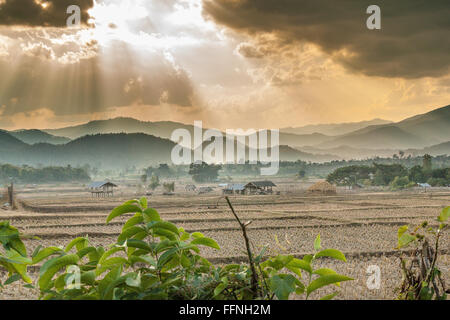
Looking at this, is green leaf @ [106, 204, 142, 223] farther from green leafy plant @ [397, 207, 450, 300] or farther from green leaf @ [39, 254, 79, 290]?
green leafy plant @ [397, 207, 450, 300]

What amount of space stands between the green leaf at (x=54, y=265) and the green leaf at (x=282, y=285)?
0.37 m

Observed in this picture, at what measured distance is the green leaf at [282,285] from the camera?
740 mm

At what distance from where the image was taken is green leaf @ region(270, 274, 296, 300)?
2.43 feet

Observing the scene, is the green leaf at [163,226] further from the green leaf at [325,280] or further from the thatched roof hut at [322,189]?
the thatched roof hut at [322,189]

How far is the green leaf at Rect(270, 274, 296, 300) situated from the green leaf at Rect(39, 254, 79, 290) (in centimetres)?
37

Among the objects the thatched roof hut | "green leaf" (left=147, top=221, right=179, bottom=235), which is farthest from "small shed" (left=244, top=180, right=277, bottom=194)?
"green leaf" (left=147, top=221, right=179, bottom=235)

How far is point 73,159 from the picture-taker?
15250 cm

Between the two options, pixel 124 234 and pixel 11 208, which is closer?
pixel 124 234

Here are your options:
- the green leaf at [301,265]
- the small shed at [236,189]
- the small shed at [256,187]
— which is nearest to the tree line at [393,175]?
the small shed at [256,187]

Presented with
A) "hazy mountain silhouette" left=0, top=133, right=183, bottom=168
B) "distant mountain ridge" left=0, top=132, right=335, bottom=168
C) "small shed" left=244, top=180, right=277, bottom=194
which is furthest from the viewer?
"distant mountain ridge" left=0, top=132, right=335, bottom=168

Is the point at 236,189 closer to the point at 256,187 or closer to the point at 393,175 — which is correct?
the point at 256,187
